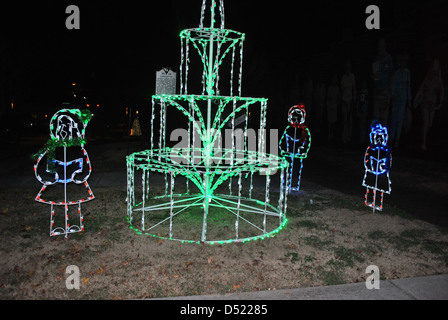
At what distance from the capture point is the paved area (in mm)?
3459

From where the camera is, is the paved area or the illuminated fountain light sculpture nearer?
the paved area

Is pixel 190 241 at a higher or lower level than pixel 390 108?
lower

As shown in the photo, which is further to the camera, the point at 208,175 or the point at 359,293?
the point at 208,175

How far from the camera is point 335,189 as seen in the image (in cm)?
898

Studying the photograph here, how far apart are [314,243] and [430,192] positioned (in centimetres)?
520

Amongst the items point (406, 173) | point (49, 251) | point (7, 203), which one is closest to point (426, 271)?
point (49, 251)

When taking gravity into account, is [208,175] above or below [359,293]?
above

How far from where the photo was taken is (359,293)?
3.55m

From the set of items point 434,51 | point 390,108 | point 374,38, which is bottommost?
point 390,108

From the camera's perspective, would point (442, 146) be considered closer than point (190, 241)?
No

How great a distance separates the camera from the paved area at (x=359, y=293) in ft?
11.3

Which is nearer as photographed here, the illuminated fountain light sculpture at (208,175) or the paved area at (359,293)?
the paved area at (359,293)
